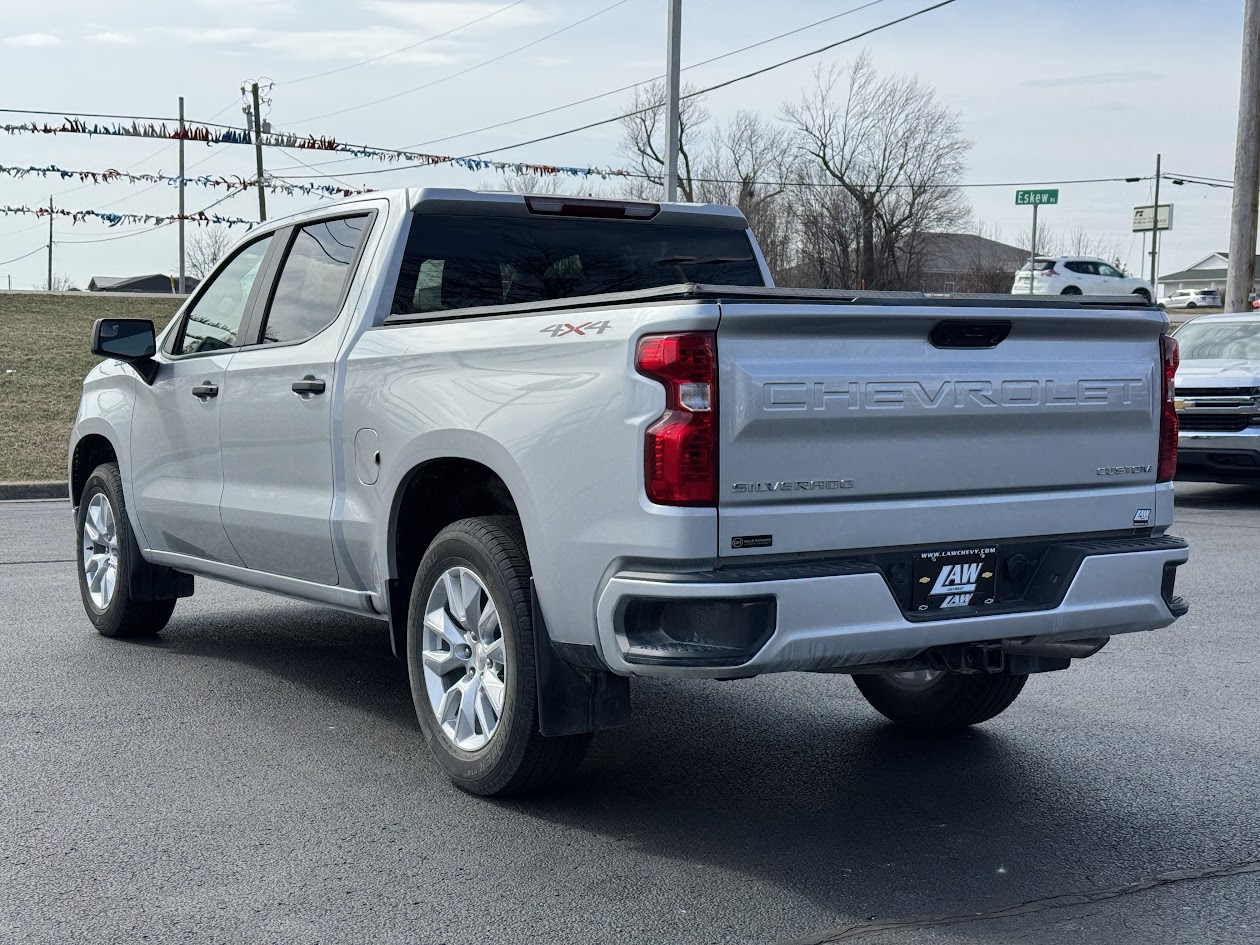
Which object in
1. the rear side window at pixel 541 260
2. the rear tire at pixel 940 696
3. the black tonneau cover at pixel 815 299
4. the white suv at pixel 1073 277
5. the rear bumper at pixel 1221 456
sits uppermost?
the white suv at pixel 1073 277

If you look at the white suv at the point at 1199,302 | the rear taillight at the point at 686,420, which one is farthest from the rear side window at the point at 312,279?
the white suv at the point at 1199,302

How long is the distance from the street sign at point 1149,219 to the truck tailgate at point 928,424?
2880 inches

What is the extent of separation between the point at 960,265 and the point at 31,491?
63.4 meters

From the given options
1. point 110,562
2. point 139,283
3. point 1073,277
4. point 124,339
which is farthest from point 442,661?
point 139,283

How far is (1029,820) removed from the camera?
4.61m

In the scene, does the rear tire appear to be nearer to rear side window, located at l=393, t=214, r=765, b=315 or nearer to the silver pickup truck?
the silver pickup truck

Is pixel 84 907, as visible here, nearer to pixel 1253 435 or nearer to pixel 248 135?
pixel 1253 435

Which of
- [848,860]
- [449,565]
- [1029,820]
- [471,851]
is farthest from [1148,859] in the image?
[449,565]

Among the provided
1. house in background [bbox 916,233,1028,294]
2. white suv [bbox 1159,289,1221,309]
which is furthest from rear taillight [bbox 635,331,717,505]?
white suv [bbox 1159,289,1221,309]

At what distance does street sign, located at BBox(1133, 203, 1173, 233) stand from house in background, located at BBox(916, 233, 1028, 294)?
649 centimetres

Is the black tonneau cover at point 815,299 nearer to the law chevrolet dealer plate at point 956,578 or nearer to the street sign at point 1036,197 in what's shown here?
the law chevrolet dealer plate at point 956,578

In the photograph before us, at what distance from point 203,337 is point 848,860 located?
12.8 feet

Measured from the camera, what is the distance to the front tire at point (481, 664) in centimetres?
444

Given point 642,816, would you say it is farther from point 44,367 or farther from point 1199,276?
point 1199,276
